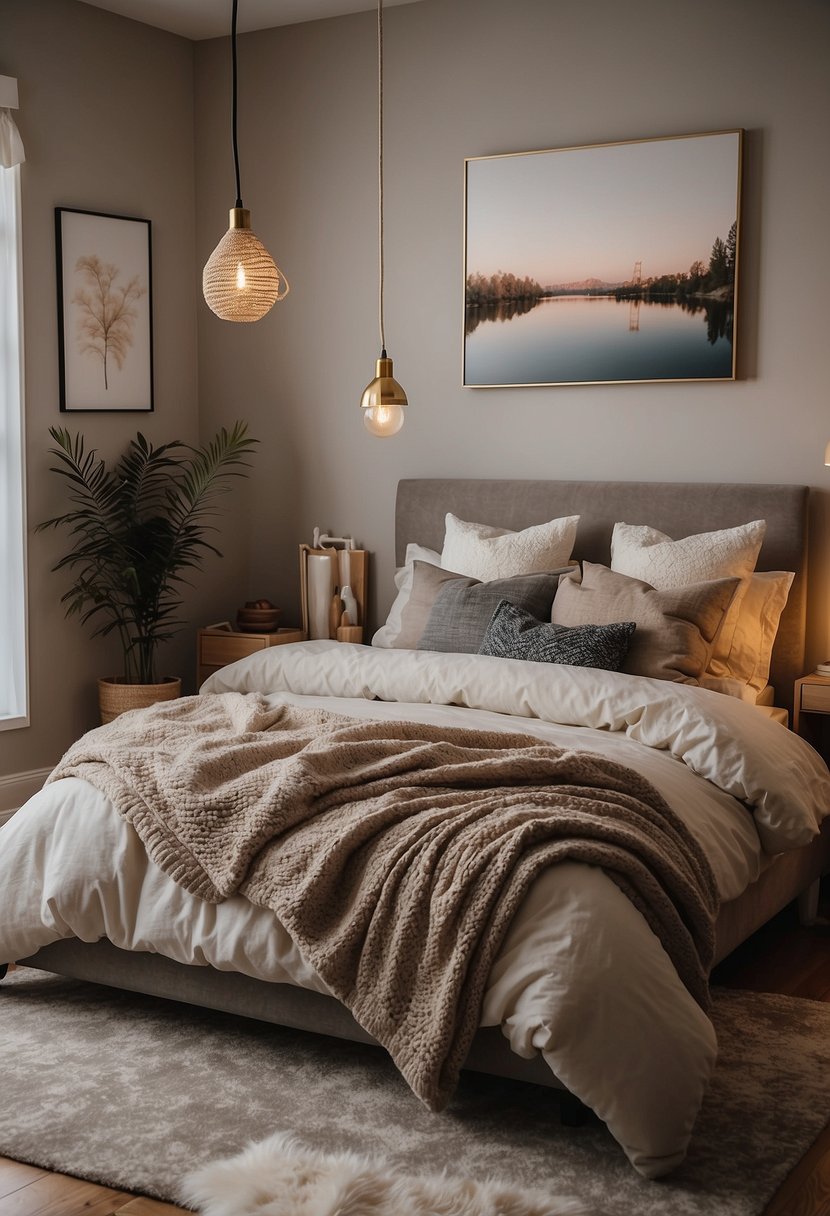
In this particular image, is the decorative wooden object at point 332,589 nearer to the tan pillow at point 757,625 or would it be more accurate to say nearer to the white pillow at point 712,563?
the white pillow at point 712,563

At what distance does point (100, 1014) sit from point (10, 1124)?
606 millimetres

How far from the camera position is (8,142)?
15.7ft

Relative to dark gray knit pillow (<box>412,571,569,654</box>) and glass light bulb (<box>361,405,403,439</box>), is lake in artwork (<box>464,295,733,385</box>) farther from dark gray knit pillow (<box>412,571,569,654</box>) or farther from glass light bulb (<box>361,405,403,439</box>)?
glass light bulb (<box>361,405,403,439</box>)

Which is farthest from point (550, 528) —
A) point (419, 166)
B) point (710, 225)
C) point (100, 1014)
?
point (100, 1014)

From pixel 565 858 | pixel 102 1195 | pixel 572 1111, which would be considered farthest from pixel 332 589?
pixel 102 1195

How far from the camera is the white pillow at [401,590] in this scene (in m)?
4.86

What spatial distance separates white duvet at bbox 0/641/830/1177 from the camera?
2.47 metres

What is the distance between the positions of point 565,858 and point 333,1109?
72cm

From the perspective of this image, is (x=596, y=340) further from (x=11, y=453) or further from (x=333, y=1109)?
(x=333, y=1109)

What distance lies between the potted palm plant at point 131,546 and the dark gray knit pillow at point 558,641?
1578 millimetres

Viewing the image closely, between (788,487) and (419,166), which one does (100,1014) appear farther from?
(419,166)

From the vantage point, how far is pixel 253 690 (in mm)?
4535

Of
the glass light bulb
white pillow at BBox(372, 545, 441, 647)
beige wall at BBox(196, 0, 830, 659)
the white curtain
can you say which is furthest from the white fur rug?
the white curtain

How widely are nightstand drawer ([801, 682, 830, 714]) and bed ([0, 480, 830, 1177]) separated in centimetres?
13
